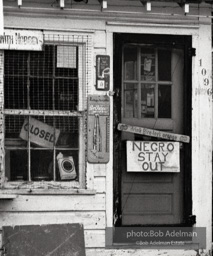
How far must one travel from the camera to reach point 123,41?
12258 millimetres

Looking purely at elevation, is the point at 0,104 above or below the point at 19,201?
above

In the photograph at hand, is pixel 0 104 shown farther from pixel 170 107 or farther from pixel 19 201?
pixel 170 107

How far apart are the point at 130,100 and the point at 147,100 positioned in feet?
0.77

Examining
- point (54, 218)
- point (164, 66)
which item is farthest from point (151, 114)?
point (54, 218)

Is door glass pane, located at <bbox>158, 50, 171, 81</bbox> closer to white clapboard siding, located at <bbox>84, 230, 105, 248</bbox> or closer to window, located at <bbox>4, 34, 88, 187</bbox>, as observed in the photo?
window, located at <bbox>4, 34, 88, 187</bbox>

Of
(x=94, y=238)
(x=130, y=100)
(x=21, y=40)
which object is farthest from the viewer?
(x=130, y=100)

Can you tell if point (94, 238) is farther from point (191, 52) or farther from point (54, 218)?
point (191, 52)

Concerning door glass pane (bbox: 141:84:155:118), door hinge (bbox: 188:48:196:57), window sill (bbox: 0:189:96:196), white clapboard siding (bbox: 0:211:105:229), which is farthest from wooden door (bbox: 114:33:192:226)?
window sill (bbox: 0:189:96:196)

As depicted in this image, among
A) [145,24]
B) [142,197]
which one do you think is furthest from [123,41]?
[142,197]

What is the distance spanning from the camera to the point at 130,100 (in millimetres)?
12391

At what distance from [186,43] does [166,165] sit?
170 cm

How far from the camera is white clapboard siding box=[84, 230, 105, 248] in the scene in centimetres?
1208

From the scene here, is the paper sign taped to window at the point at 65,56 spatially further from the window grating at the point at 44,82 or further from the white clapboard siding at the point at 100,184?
the white clapboard siding at the point at 100,184

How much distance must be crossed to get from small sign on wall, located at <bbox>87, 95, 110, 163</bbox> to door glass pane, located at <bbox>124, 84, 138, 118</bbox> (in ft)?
1.05
